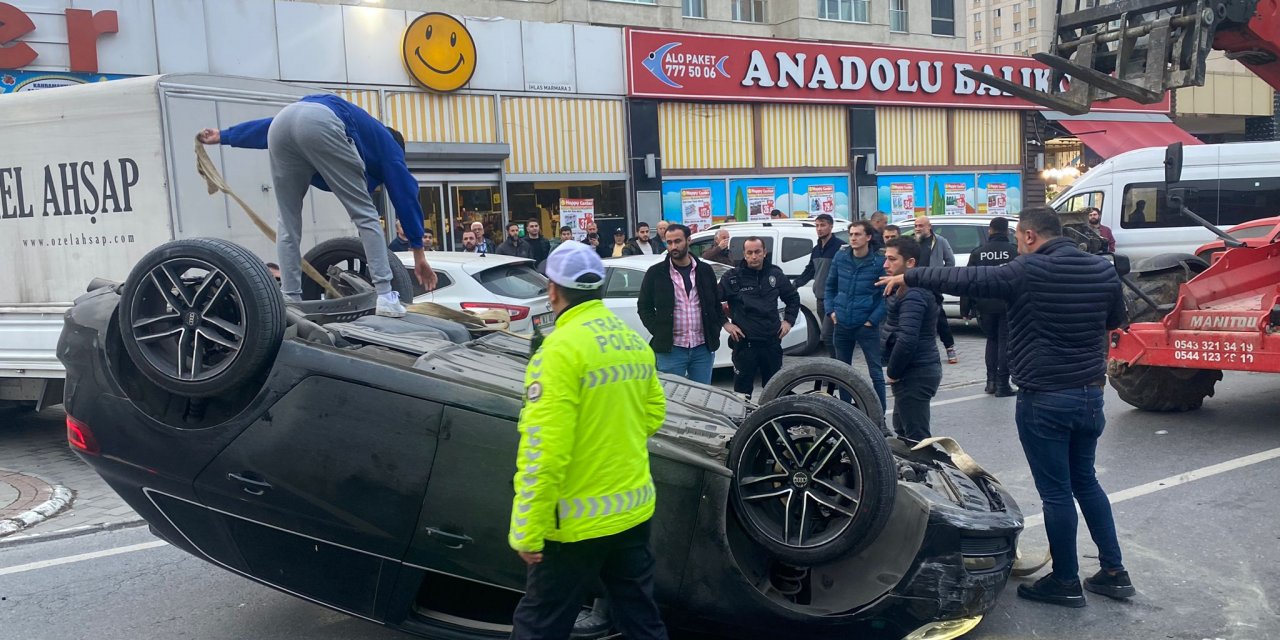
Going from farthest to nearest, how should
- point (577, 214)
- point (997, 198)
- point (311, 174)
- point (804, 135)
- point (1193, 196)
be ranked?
1. point (997, 198)
2. point (804, 135)
3. point (577, 214)
4. point (1193, 196)
5. point (311, 174)

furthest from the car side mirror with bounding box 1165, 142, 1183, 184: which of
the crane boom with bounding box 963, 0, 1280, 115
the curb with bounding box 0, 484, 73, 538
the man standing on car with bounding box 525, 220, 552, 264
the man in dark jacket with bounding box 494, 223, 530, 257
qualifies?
the man standing on car with bounding box 525, 220, 552, 264

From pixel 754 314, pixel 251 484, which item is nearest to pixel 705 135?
pixel 754 314

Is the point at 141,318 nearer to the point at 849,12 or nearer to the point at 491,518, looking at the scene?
the point at 491,518

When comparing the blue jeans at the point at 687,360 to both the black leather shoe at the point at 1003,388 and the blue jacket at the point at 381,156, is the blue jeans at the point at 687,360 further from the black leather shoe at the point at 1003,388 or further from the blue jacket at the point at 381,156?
the black leather shoe at the point at 1003,388

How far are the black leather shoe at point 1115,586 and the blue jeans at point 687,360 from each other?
368cm

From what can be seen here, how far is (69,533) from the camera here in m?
6.10

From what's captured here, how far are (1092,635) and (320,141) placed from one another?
4.14 m

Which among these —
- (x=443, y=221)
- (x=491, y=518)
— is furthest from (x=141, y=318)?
(x=443, y=221)

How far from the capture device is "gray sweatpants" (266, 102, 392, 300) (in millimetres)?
4965

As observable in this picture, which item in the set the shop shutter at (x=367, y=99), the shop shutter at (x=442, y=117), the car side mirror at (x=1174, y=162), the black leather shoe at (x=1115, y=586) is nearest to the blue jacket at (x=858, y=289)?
the car side mirror at (x=1174, y=162)

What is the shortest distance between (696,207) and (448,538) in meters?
17.5

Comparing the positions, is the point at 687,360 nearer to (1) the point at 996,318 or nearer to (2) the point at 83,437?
(1) the point at 996,318

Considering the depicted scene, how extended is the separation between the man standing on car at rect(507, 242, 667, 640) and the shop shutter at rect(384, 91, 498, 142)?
14700 mm

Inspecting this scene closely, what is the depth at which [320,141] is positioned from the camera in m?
4.98
